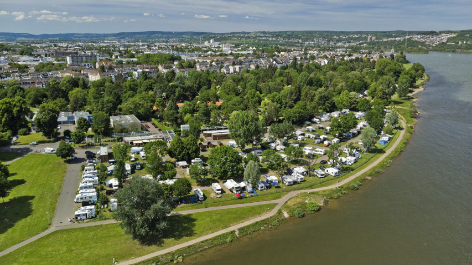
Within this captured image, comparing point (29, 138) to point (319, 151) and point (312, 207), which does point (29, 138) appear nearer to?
point (319, 151)

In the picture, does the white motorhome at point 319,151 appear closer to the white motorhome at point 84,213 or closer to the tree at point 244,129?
the tree at point 244,129

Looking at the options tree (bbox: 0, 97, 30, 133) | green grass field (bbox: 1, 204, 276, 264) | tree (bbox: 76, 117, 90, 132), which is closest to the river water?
green grass field (bbox: 1, 204, 276, 264)

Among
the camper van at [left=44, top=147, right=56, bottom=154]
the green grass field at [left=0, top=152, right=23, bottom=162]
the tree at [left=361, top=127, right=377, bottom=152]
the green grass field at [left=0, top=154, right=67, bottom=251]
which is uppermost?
the tree at [left=361, top=127, right=377, bottom=152]

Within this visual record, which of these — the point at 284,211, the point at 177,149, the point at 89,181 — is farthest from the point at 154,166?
the point at 284,211

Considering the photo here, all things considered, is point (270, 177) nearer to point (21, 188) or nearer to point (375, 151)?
point (375, 151)

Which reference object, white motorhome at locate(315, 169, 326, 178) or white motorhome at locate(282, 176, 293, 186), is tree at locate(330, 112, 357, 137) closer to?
white motorhome at locate(315, 169, 326, 178)
